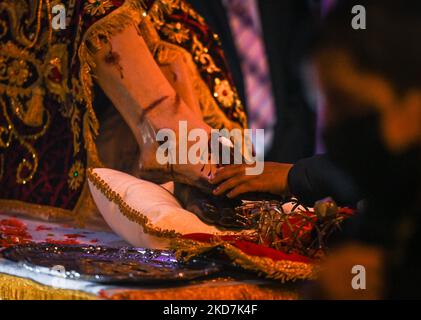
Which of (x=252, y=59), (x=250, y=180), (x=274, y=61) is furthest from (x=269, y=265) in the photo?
(x=252, y=59)

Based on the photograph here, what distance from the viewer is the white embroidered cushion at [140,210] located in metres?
1.56

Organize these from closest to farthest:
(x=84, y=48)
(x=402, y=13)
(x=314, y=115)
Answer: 1. (x=402, y=13)
2. (x=84, y=48)
3. (x=314, y=115)

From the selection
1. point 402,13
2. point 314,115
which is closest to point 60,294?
point 402,13

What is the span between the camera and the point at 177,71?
2.07 meters

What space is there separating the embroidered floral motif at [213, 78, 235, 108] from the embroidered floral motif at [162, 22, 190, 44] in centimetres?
14

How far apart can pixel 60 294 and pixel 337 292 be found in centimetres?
64

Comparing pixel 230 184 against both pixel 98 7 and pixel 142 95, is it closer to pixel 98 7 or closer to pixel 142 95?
pixel 142 95

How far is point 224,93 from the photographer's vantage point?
2182 millimetres

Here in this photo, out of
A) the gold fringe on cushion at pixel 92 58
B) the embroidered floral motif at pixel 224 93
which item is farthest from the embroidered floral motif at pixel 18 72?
the embroidered floral motif at pixel 224 93

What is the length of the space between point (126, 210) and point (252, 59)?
78.2 inches

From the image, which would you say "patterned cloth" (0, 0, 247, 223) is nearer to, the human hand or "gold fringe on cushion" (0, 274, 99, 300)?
the human hand

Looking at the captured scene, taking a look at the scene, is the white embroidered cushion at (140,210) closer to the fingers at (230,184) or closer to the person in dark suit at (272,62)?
the fingers at (230,184)

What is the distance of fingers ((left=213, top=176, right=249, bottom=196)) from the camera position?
161cm

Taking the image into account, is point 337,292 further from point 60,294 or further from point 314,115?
point 314,115
